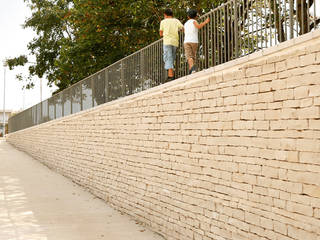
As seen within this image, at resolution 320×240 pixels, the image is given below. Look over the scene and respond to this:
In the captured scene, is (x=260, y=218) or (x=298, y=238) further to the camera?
(x=260, y=218)

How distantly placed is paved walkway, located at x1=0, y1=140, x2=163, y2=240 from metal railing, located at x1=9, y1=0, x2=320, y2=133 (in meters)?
2.83

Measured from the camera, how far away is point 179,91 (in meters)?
7.38

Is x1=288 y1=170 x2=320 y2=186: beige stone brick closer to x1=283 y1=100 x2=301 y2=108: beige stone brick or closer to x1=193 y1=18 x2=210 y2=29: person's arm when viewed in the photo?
x1=283 y1=100 x2=301 y2=108: beige stone brick

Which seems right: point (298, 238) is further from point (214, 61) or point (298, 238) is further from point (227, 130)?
point (214, 61)

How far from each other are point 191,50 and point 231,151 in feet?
8.89

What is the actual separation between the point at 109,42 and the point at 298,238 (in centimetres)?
1665

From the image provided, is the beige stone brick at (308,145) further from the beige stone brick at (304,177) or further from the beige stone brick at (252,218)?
the beige stone brick at (252,218)

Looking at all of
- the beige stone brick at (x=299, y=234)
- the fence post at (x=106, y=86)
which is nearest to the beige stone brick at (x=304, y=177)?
the beige stone brick at (x=299, y=234)

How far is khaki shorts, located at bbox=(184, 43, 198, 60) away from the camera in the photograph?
785 cm

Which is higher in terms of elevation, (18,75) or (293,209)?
(18,75)

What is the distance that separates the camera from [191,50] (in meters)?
7.92

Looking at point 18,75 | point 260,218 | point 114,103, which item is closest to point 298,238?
point 260,218

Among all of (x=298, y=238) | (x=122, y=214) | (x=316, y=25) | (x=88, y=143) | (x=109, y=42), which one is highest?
(x=109, y=42)

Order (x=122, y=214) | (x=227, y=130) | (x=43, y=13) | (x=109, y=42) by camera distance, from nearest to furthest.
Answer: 1. (x=227, y=130)
2. (x=122, y=214)
3. (x=109, y=42)
4. (x=43, y=13)
